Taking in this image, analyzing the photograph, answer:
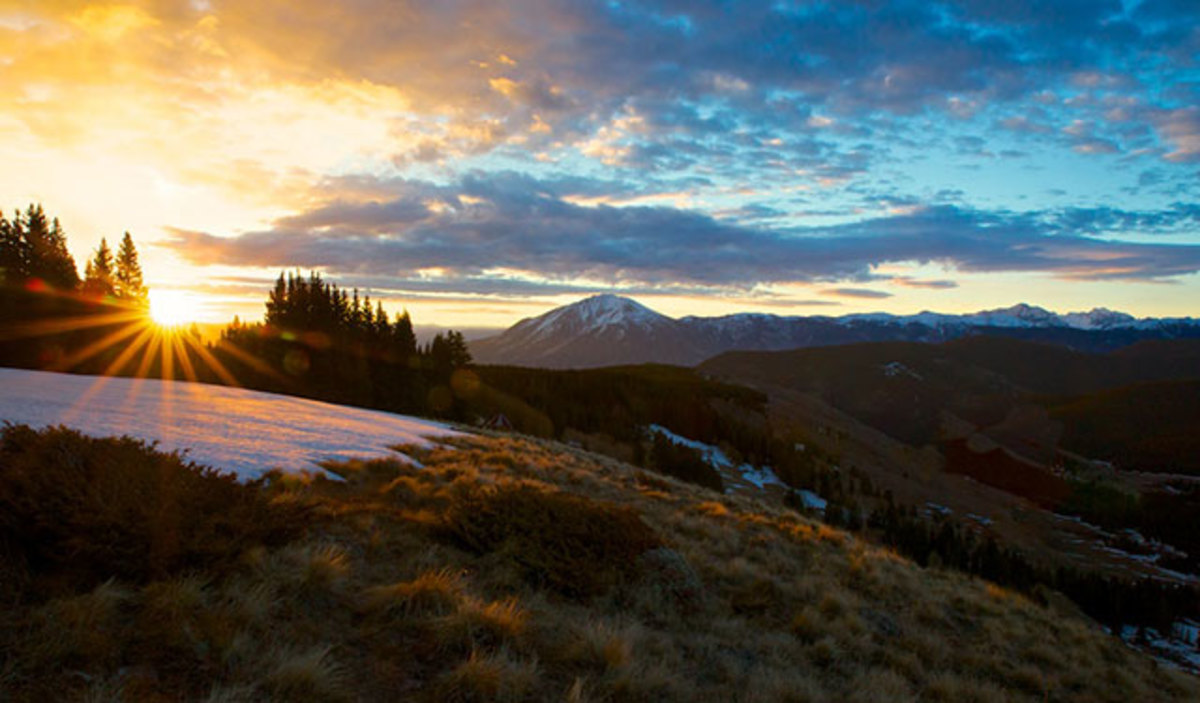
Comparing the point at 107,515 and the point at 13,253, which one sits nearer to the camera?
the point at 107,515

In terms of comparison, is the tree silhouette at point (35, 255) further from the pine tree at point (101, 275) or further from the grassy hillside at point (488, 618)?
the grassy hillside at point (488, 618)

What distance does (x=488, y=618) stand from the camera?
20.6ft

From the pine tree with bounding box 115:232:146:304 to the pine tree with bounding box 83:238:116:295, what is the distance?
128 cm

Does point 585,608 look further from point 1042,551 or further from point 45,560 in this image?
point 1042,551

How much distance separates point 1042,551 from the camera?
454 feet

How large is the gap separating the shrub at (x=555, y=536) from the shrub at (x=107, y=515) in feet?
10.2

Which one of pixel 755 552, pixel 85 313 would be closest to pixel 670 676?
pixel 755 552

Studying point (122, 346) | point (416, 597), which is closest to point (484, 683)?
point (416, 597)

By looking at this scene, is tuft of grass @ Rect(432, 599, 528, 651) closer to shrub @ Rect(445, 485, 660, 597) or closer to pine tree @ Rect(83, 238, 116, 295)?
shrub @ Rect(445, 485, 660, 597)

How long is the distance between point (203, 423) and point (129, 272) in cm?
8563

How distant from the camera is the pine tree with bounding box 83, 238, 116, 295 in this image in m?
68.6

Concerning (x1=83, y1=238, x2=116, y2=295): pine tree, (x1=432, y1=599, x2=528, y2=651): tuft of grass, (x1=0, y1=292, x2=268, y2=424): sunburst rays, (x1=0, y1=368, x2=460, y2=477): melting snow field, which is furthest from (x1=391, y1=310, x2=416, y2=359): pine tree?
(x1=432, y1=599, x2=528, y2=651): tuft of grass

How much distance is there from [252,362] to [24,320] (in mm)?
22335

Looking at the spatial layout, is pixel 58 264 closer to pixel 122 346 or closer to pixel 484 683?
pixel 122 346
